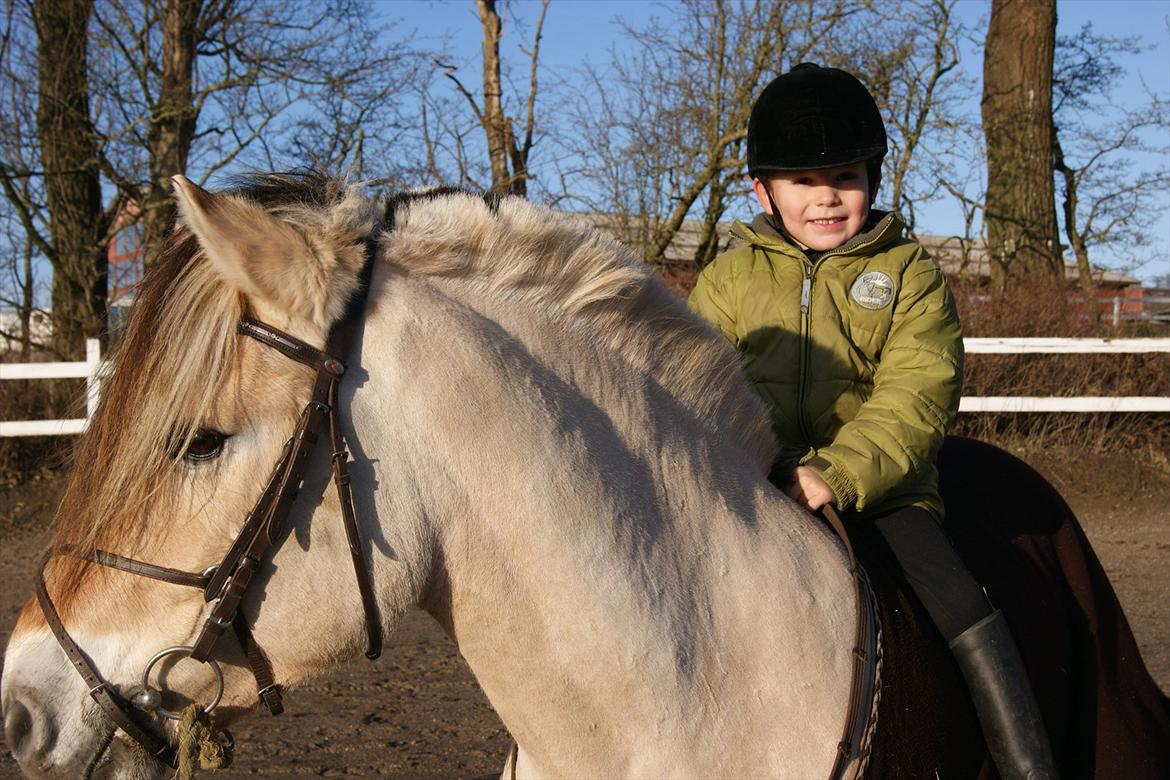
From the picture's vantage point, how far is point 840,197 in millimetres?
2311

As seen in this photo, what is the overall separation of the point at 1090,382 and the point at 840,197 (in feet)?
29.8


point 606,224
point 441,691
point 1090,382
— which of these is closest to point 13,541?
point 441,691

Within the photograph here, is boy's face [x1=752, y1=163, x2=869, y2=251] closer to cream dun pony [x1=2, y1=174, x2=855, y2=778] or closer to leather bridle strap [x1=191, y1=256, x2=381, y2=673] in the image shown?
cream dun pony [x1=2, y1=174, x2=855, y2=778]

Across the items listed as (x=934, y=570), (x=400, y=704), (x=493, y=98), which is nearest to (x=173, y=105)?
(x=493, y=98)

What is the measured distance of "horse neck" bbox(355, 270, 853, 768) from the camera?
1.59m

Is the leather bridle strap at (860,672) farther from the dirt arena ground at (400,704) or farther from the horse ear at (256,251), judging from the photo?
the dirt arena ground at (400,704)

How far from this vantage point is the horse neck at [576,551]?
5.23 ft

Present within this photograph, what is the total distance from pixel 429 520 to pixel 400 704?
11.3ft

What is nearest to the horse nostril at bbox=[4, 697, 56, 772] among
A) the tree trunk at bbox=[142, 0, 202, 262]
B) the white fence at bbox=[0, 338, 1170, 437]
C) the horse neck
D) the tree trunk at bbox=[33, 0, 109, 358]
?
the horse neck

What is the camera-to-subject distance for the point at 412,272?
167 centimetres

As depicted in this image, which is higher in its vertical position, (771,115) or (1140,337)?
(771,115)

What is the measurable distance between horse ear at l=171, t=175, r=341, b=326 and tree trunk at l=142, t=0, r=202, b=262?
10003 mm

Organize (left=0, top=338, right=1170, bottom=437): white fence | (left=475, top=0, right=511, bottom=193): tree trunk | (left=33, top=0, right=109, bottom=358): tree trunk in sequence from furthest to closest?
(left=475, top=0, right=511, bottom=193): tree trunk < (left=33, top=0, right=109, bottom=358): tree trunk < (left=0, top=338, right=1170, bottom=437): white fence

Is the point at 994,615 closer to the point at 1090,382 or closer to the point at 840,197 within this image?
the point at 840,197
